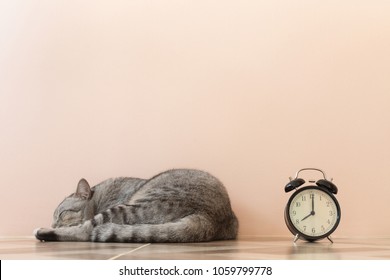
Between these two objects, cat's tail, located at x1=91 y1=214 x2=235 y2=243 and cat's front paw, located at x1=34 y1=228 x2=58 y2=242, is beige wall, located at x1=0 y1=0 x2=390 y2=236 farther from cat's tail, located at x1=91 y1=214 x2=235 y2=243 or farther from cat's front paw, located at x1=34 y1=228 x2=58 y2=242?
cat's tail, located at x1=91 y1=214 x2=235 y2=243

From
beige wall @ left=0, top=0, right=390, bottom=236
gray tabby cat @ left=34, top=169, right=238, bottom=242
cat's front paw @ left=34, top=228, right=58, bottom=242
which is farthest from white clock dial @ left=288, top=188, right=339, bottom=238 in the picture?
cat's front paw @ left=34, top=228, right=58, bottom=242

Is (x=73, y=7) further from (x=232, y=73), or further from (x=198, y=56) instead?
(x=232, y=73)

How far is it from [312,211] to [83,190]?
3.36 feet

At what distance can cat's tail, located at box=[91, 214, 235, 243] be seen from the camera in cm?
205

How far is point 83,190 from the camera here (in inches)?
101

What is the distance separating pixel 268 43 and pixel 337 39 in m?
0.33

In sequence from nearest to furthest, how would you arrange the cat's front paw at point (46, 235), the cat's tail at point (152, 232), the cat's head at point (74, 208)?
the cat's tail at point (152, 232) < the cat's front paw at point (46, 235) < the cat's head at point (74, 208)

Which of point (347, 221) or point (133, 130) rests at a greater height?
point (133, 130)

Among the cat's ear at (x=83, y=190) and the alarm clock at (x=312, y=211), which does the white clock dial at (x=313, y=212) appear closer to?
the alarm clock at (x=312, y=211)

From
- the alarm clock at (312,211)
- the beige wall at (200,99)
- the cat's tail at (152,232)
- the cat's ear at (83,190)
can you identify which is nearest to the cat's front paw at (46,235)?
the cat's tail at (152,232)

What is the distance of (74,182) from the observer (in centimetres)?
275

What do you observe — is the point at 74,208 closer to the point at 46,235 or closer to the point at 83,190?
the point at 83,190

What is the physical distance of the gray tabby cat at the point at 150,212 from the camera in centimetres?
208

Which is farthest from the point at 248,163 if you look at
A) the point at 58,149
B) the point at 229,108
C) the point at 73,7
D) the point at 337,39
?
the point at 73,7
